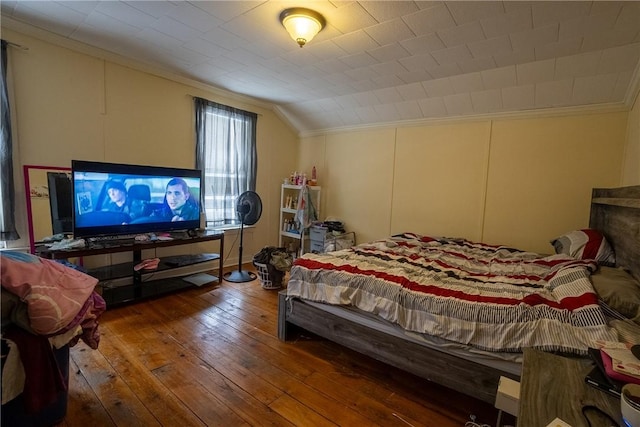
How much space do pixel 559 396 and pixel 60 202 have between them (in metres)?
3.68

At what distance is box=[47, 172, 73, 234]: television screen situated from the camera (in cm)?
269

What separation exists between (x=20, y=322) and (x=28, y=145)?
2255mm

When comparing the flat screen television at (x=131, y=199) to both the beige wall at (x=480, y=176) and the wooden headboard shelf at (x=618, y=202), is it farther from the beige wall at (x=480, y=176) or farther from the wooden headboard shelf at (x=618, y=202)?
the wooden headboard shelf at (x=618, y=202)

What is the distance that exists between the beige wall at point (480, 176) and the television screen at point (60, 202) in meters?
3.34

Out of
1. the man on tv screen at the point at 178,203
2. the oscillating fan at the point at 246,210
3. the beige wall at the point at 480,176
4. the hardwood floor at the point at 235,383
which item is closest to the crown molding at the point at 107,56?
the man on tv screen at the point at 178,203

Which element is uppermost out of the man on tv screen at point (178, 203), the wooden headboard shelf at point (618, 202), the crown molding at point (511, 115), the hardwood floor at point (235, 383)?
the crown molding at point (511, 115)

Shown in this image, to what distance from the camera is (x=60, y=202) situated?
272 centimetres

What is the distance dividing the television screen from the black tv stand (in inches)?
13.0

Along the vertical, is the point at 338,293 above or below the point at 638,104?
below

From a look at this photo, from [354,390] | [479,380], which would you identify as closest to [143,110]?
[354,390]

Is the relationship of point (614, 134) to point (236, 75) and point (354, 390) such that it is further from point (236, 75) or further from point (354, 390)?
point (236, 75)

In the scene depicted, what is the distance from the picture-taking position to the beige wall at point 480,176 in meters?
3.02

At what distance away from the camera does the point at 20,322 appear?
47.8 inches

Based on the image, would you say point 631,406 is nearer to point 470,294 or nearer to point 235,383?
point 470,294
